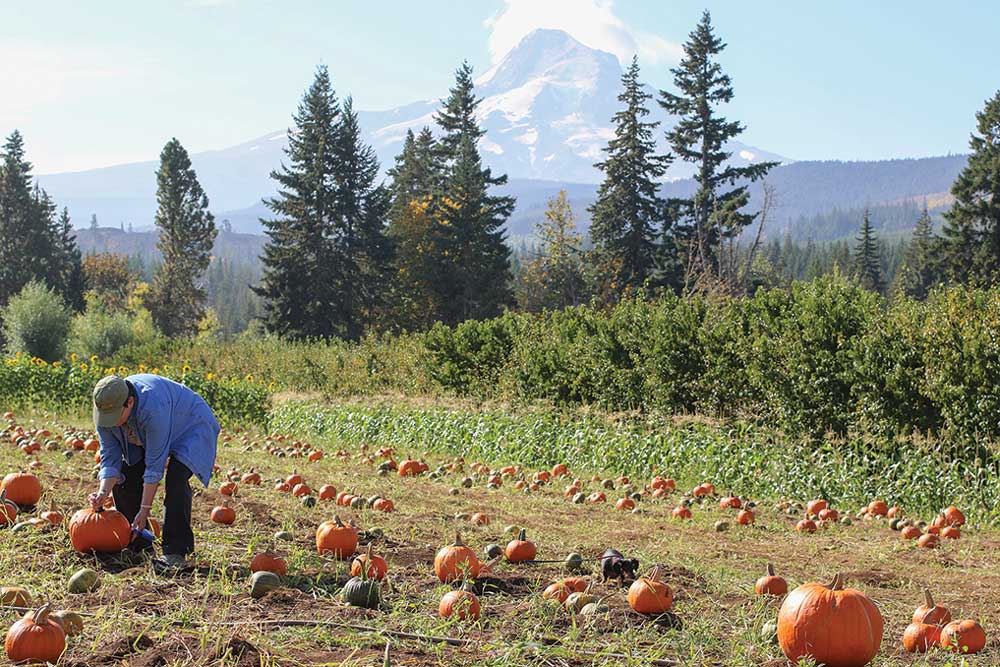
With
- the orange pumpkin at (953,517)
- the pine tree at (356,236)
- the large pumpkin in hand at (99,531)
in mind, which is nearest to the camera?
the large pumpkin in hand at (99,531)

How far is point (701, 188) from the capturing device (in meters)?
49.1

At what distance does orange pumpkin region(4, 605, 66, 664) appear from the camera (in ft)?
10.9

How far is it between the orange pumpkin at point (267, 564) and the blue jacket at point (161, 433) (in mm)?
624

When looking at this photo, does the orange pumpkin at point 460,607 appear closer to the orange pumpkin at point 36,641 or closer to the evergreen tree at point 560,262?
the orange pumpkin at point 36,641

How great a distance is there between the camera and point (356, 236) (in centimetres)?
5347

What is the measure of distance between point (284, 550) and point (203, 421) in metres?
0.93

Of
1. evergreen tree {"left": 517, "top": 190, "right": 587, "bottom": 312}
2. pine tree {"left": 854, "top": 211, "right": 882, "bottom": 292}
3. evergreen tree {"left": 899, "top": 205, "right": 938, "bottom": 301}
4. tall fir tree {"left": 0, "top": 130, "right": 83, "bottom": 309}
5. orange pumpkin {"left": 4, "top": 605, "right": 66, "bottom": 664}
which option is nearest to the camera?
orange pumpkin {"left": 4, "top": 605, "right": 66, "bottom": 664}

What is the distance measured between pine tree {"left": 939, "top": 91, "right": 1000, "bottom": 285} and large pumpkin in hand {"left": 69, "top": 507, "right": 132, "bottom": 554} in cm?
4714

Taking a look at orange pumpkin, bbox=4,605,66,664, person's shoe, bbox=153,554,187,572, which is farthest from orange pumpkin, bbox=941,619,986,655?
person's shoe, bbox=153,554,187,572

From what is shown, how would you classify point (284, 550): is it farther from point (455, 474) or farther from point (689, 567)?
point (455, 474)

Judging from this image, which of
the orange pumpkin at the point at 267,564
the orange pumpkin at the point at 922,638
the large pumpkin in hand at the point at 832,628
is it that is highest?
the large pumpkin in hand at the point at 832,628

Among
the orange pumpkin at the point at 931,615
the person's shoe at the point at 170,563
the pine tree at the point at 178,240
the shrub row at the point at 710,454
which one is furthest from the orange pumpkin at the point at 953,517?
the pine tree at the point at 178,240

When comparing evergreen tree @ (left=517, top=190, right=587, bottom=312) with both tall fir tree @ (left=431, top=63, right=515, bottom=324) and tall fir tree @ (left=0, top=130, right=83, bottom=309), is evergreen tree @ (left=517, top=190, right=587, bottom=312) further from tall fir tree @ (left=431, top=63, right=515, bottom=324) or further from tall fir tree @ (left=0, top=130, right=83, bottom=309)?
tall fir tree @ (left=0, top=130, right=83, bottom=309)

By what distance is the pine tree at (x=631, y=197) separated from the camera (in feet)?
164
